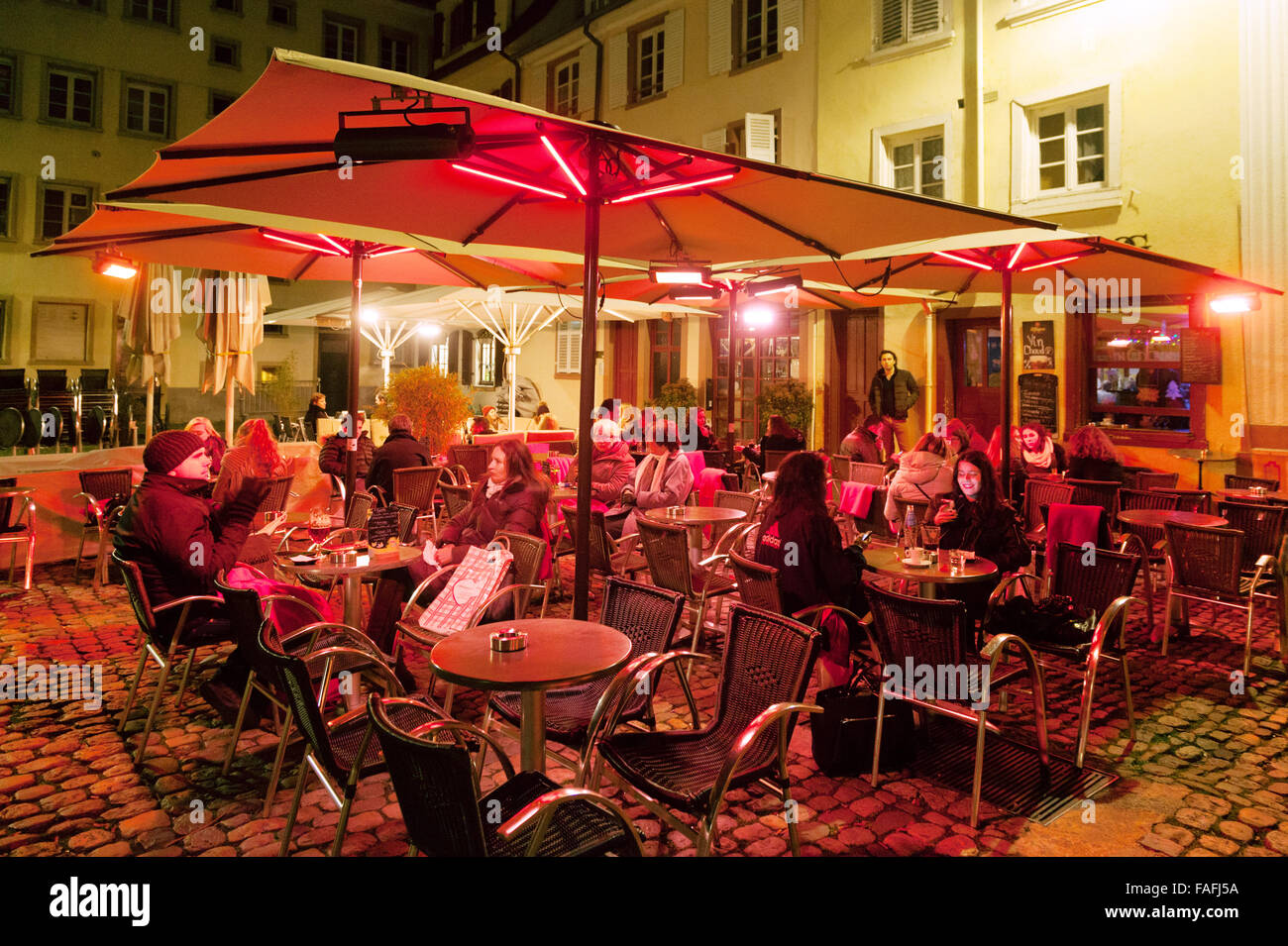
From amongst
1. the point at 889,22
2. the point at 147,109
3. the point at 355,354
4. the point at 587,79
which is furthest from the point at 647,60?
the point at 147,109

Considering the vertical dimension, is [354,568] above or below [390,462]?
below

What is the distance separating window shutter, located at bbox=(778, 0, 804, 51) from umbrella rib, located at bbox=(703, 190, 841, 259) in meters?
11.5

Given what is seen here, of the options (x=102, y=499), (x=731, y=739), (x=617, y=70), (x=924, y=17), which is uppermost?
(x=617, y=70)

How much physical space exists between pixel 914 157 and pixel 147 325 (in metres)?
11.6

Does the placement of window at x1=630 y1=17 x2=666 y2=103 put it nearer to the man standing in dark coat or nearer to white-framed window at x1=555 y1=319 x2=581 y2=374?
white-framed window at x1=555 y1=319 x2=581 y2=374

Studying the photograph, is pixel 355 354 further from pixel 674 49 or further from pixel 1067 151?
pixel 674 49

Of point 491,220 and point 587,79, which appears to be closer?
point 491,220

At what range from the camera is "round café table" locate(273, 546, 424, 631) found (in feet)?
15.1

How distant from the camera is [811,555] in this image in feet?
15.1

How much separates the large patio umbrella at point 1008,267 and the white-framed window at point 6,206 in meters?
24.2

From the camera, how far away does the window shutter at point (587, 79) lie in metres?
19.3

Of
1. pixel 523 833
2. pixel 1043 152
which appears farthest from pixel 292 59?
pixel 1043 152

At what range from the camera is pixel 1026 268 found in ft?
24.3
